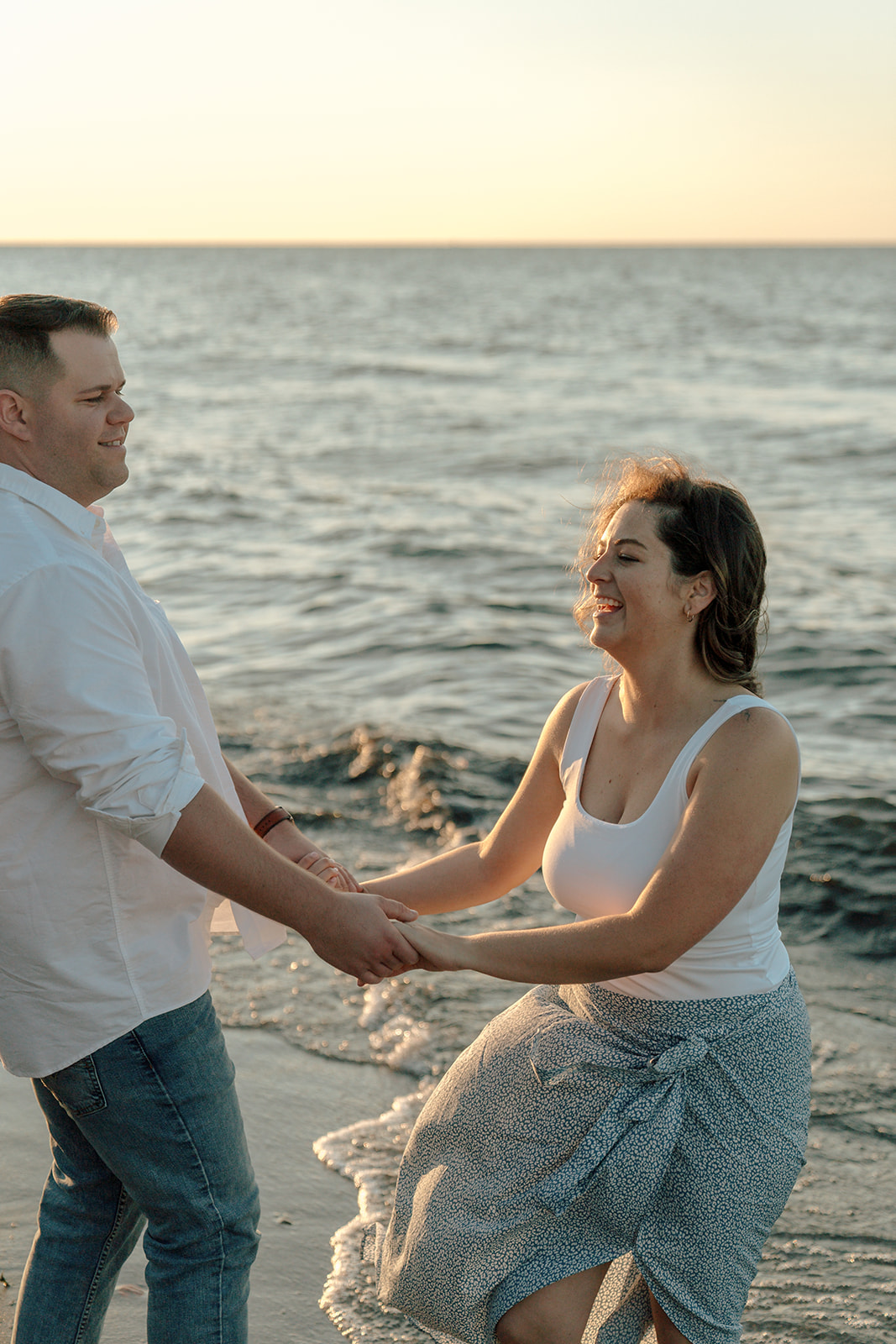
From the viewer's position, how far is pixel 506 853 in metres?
3.36

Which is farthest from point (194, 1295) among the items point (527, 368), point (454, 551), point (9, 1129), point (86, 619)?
point (527, 368)

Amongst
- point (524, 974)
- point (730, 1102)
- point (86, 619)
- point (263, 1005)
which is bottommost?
point (263, 1005)

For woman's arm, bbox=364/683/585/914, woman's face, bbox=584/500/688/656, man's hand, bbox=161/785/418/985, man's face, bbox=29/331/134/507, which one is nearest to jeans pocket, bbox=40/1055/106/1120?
man's hand, bbox=161/785/418/985

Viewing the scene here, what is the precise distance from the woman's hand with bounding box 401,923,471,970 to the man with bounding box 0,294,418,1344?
1.40 feet

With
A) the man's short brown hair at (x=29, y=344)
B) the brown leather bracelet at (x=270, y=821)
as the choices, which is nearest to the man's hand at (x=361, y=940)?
the brown leather bracelet at (x=270, y=821)

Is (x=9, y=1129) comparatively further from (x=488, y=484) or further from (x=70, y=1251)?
(x=488, y=484)

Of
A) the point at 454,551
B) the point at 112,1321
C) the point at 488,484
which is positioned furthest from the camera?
the point at 488,484

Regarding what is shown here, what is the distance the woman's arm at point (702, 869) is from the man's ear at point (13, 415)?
57.8 inches

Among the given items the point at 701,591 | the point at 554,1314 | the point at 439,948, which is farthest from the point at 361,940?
the point at 701,591

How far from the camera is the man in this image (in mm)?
2260

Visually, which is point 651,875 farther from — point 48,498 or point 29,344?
point 29,344

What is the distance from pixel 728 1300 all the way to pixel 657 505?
1.72 metres

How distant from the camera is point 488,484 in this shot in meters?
19.2

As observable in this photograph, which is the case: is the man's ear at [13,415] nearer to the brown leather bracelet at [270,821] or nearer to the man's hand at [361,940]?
the man's hand at [361,940]
